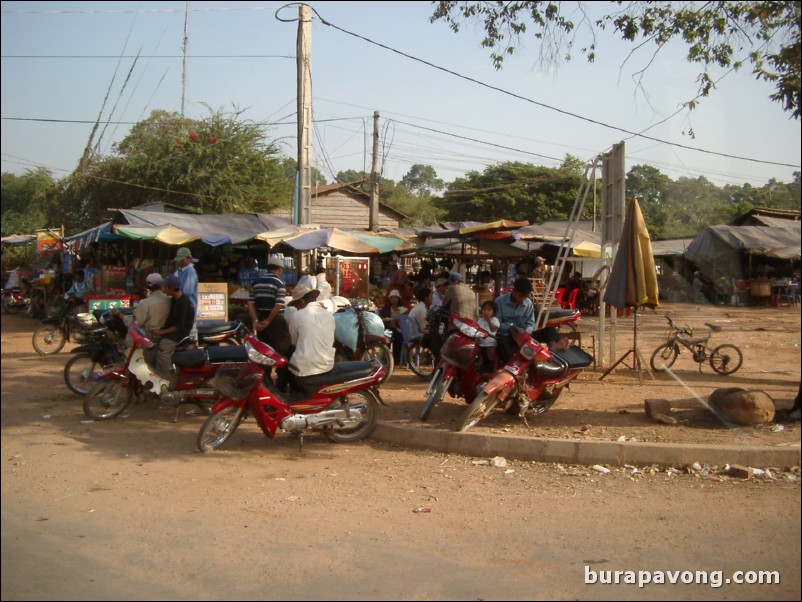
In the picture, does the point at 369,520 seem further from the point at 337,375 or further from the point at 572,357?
the point at 572,357

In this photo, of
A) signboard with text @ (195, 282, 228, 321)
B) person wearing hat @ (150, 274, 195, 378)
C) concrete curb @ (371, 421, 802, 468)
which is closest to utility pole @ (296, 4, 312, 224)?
signboard with text @ (195, 282, 228, 321)

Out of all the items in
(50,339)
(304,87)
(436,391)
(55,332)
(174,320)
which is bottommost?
(50,339)

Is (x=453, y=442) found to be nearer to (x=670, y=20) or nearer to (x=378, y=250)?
(x=670, y=20)

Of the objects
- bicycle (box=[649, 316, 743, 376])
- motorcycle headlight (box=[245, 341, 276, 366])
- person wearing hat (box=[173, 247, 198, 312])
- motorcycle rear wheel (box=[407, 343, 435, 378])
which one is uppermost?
person wearing hat (box=[173, 247, 198, 312])

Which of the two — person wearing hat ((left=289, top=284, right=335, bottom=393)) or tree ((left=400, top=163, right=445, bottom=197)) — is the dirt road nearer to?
person wearing hat ((left=289, top=284, right=335, bottom=393))

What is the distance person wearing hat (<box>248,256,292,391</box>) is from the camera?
319 inches

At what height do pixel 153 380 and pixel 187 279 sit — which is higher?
pixel 187 279

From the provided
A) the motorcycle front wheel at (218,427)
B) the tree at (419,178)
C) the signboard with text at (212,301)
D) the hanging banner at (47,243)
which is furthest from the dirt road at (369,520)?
the tree at (419,178)

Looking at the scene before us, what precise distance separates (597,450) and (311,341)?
2.77m

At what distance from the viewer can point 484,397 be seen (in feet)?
22.2

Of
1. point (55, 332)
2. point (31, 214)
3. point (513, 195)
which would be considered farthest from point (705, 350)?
point (31, 214)

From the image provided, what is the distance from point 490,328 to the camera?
7832 millimetres

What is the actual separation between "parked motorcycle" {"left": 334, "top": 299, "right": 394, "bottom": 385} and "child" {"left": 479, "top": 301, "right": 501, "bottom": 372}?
2109mm

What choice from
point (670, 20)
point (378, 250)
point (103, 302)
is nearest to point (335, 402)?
point (670, 20)
